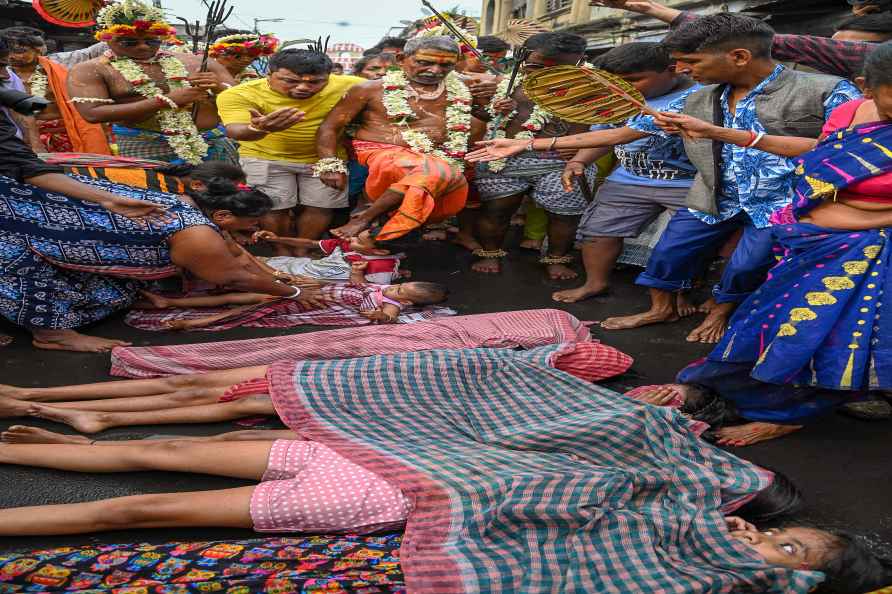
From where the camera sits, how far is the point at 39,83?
19.2ft

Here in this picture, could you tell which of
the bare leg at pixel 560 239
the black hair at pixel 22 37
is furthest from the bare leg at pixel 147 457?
the black hair at pixel 22 37

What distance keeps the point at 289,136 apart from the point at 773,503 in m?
4.02

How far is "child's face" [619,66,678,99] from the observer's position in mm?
4118

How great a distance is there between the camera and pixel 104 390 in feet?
9.52

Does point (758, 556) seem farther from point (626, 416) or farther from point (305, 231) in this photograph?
point (305, 231)

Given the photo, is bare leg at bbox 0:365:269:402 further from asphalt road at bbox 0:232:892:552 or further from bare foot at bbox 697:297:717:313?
bare foot at bbox 697:297:717:313

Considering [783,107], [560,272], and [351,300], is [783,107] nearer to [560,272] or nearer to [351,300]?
[560,272]

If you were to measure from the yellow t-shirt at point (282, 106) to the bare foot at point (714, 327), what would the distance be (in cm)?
290

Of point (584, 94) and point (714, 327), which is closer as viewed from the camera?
point (584, 94)

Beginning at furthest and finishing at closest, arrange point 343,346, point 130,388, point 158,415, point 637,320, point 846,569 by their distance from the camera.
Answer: point 637,320 < point 343,346 < point 130,388 < point 158,415 < point 846,569

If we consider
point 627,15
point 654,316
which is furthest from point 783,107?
point 627,15

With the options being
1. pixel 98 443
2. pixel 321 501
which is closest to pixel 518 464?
pixel 321 501

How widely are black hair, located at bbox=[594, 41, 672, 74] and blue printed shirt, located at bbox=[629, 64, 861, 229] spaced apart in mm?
586

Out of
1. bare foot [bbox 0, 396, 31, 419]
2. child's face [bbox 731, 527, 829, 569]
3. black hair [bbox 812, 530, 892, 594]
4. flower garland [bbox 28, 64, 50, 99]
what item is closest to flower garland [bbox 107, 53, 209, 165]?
flower garland [bbox 28, 64, 50, 99]
